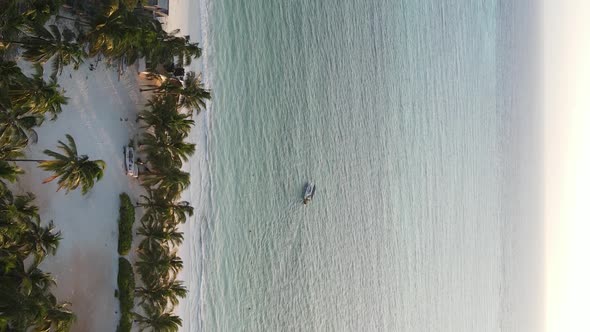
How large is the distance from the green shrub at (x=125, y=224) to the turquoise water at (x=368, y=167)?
276 centimetres

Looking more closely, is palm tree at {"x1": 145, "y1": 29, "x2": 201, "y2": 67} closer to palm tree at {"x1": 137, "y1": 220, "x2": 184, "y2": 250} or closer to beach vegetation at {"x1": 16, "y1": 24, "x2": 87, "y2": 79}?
beach vegetation at {"x1": 16, "y1": 24, "x2": 87, "y2": 79}

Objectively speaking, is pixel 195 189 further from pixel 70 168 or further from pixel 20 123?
pixel 20 123

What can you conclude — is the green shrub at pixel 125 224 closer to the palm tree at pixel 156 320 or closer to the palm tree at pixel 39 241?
the palm tree at pixel 156 320

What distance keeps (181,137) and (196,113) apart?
68.3 inches

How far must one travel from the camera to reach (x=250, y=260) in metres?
14.7

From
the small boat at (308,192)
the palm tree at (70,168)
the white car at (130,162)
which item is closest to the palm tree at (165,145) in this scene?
the white car at (130,162)

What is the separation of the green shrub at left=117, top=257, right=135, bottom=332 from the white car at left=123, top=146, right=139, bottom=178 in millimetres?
1952

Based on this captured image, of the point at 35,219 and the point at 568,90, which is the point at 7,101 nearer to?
the point at 35,219

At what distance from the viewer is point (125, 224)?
11.2 meters

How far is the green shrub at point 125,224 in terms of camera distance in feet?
36.6

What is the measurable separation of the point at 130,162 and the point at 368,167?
31.6 feet

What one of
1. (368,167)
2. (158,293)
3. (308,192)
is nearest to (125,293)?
(158,293)

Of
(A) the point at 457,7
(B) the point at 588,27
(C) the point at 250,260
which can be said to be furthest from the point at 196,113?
(B) the point at 588,27

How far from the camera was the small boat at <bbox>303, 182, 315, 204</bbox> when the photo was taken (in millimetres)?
15891
